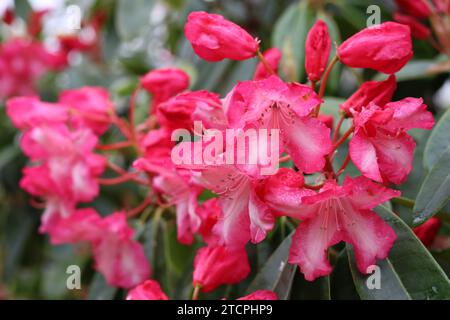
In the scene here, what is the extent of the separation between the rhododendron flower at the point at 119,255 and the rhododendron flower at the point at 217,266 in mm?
211

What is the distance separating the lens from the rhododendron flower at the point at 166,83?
3.71ft

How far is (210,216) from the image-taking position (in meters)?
0.94

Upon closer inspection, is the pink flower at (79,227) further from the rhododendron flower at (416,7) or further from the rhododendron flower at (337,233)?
the rhododendron flower at (416,7)

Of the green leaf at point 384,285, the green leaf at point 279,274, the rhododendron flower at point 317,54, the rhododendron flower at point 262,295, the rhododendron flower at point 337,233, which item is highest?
the rhododendron flower at point 317,54

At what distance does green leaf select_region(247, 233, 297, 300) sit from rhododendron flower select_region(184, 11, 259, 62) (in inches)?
11.2

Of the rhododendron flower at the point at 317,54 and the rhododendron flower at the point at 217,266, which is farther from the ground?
the rhododendron flower at the point at 317,54

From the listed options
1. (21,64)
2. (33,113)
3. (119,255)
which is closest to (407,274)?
(119,255)

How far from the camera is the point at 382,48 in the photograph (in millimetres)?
863

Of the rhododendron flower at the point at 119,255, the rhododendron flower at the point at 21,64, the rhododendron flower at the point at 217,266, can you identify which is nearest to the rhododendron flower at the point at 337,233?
the rhododendron flower at the point at 217,266

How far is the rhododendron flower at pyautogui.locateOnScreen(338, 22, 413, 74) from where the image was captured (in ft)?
2.83

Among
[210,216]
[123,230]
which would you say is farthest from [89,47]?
[210,216]

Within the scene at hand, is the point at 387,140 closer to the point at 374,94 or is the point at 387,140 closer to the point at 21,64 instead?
the point at 374,94
